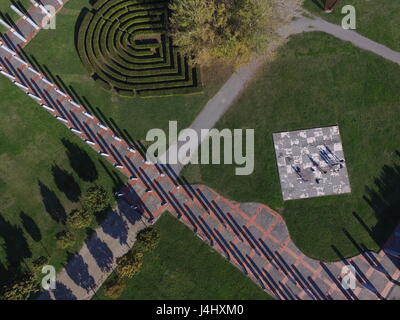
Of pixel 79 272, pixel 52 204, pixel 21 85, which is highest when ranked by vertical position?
pixel 21 85

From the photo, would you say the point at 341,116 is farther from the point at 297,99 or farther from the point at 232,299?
the point at 232,299

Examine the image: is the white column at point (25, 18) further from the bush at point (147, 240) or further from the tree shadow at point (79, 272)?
the bush at point (147, 240)

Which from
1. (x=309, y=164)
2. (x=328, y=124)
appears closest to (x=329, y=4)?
(x=328, y=124)

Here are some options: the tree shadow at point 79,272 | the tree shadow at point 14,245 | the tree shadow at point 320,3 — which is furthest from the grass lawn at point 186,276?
the tree shadow at point 320,3

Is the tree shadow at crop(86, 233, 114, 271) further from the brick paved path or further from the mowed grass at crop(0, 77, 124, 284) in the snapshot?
the mowed grass at crop(0, 77, 124, 284)

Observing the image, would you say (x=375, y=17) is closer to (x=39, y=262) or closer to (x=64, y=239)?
(x=64, y=239)
